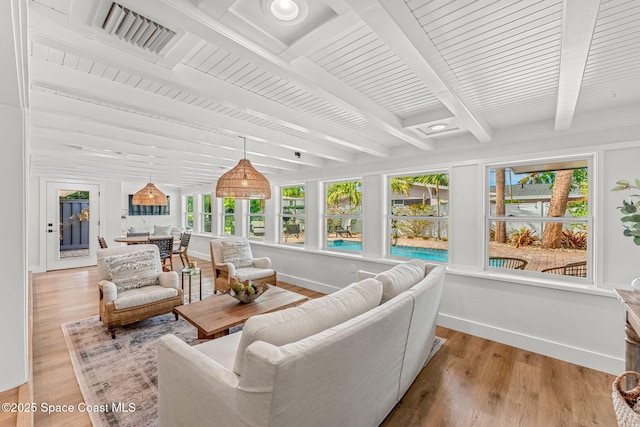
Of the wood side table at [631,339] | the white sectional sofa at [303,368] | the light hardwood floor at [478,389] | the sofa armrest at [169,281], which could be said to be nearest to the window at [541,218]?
the light hardwood floor at [478,389]

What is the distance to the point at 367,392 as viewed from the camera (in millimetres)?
1536

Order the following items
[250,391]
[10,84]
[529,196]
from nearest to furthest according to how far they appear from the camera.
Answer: [250,391] → [10,84] → [529,196]

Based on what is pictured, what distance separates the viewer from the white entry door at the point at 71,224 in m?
6.28

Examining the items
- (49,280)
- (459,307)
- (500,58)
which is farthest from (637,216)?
(49,280)

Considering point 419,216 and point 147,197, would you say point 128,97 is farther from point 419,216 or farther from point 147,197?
point 147,197

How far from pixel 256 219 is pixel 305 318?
547 centimetres

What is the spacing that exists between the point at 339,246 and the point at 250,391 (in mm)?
4022

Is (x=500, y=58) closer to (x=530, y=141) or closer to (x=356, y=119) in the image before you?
(x=356, y=119)

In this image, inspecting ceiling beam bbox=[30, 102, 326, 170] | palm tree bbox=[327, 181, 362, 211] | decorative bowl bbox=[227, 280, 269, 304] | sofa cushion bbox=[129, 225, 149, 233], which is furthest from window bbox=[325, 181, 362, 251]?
sofa cushion bbox=[129, 225, 149, 233]

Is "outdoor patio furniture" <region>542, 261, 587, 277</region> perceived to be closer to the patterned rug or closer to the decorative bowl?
the decorative bowl

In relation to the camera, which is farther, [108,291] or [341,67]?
[108,291]

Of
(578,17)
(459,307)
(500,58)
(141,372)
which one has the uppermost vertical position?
(500,58)

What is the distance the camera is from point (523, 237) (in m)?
3.21

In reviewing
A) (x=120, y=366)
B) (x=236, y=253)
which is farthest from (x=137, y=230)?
(x=120, y=366)
